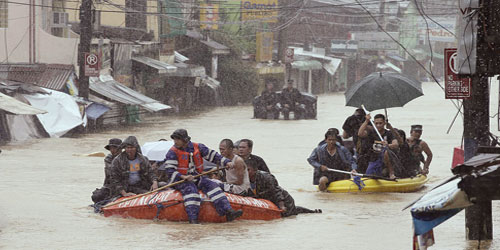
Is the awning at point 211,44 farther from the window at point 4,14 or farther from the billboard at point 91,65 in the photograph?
the billboard at point 91,65

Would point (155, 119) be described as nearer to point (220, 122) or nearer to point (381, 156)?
point (220, 122)

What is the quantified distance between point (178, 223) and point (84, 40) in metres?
17.9

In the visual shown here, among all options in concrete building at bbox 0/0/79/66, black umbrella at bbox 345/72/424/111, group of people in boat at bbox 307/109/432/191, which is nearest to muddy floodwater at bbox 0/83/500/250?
group of people in boat at bbox 307/109/432/191

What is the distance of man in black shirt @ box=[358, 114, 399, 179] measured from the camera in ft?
47.9

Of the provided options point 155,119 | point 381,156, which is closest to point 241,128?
point 155,119

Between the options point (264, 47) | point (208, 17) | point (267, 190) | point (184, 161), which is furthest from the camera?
point (264, 47)

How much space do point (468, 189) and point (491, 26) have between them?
107 inches

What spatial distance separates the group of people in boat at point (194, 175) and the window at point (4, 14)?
1900cm

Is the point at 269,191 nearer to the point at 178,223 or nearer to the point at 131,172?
the point at 178,223

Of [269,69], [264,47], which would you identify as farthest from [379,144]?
[269,69]

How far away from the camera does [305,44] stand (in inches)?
2397

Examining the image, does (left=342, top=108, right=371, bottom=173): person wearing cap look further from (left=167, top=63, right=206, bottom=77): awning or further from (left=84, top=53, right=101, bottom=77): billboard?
(left=167, top=63, right=206, bottom=77): awning

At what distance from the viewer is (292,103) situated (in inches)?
1458

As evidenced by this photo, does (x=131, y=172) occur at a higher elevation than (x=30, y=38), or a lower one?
lower
